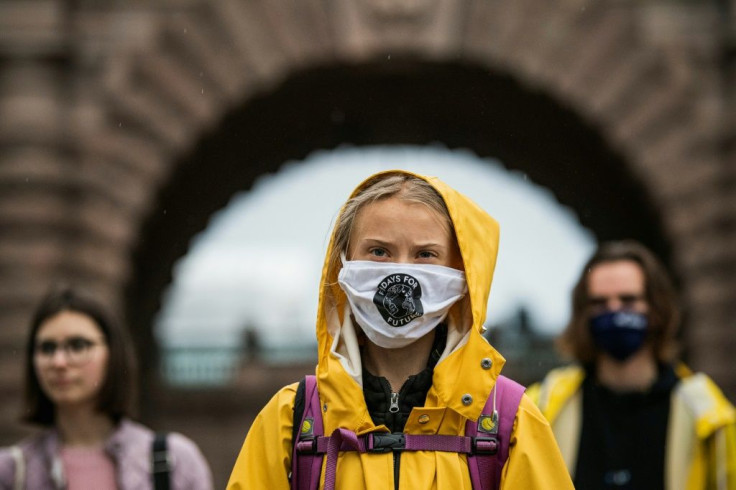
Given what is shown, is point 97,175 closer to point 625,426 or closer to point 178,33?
point 178,33

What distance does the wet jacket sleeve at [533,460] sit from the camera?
2.67 metres

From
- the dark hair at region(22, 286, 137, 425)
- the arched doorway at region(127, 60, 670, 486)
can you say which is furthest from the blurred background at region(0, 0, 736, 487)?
the dark hair at region(22, 286, 137, 425)

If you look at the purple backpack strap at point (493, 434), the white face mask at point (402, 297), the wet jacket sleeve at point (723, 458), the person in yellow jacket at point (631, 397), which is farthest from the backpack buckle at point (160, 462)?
the wet jacket sleeve at point (723, 458)

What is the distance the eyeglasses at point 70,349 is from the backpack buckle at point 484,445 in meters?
1.72

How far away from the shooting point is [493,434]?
2736 millimetres

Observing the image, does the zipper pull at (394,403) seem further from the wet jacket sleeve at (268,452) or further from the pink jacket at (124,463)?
the pink jacket at (124,463)

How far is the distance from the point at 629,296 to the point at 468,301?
1573 millimetres

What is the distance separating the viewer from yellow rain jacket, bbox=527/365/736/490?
3984mm

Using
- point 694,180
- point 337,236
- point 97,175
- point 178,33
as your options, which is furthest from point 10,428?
point 337,236

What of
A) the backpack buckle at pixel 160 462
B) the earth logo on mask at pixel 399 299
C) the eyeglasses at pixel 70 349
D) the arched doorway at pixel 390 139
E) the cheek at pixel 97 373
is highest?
the arched doorway at pixel 390 139

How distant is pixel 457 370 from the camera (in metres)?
2.75

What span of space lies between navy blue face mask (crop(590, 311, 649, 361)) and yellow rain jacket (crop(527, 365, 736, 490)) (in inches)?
6.6

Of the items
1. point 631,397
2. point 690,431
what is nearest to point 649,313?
point 631,397

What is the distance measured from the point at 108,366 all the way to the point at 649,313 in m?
1.73
